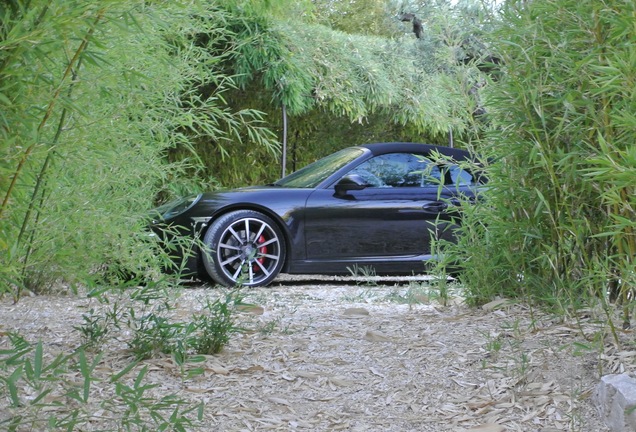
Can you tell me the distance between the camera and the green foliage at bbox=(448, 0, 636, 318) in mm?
3635

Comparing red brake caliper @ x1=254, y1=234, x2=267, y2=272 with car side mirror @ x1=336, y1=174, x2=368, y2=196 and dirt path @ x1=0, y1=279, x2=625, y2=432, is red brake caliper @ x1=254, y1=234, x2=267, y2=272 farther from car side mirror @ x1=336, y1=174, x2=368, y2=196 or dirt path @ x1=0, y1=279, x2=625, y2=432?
dirt path @ x1=0, y1=279, x2=625, y2=432

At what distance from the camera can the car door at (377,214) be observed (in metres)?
8.37

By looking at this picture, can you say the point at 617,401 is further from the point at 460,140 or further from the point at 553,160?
the point at 460,140

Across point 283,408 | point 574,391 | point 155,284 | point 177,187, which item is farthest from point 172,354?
point 177,187

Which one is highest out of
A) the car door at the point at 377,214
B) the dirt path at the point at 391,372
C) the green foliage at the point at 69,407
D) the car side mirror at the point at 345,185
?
the car side mirror at the point at 345,185

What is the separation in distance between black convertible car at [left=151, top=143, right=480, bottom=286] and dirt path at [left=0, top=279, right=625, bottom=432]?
10.2 feet

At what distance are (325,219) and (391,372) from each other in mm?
4529

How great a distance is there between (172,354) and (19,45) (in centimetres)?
175

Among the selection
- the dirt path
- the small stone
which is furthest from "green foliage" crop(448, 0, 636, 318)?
the small stone

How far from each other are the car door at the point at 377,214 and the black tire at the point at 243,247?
0.37 metres

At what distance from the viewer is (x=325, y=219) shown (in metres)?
8.38

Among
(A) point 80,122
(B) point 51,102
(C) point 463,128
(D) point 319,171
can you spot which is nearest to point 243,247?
(D) point 319,171

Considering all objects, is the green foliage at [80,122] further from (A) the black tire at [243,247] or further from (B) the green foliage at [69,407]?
(A) the black tire at [243,247]

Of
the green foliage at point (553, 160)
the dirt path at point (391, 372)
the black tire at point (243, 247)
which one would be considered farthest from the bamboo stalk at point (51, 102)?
the black tire at point (243, 247)
